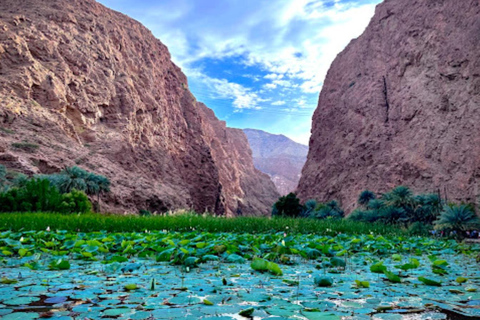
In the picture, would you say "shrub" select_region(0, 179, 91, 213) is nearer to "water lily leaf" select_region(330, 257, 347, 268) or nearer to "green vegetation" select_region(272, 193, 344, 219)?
"water lily leaf" select_region(330, 257, 347, 268)

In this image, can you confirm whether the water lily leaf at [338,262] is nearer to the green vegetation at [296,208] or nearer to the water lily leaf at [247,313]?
the water lily leaf at [247,313]

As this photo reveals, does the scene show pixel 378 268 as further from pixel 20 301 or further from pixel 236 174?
pixel 236 174

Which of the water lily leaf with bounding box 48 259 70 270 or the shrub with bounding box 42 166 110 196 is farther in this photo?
the shrub with bounding box 42 166 110 196

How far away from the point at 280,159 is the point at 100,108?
114 meters

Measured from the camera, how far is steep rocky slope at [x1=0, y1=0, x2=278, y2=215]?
85.0 ft

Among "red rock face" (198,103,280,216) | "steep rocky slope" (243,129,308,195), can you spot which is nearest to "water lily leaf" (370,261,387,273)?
"red rock face" (198,103,280,216)

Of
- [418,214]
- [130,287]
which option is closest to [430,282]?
[130,287]

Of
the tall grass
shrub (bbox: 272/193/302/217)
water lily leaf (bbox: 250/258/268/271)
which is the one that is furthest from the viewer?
shrub (bbox: 272/193/302/217)

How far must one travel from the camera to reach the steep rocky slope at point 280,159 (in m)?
127

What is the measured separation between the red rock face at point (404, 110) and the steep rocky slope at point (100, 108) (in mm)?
18389

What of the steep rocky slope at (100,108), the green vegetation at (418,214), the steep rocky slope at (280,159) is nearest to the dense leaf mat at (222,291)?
the green vegetation at (418,214)

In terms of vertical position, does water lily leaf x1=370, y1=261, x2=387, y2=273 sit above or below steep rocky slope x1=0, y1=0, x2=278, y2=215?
below

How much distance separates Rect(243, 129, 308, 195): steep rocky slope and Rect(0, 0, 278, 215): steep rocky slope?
75.3 m

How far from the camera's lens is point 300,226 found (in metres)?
13.9
